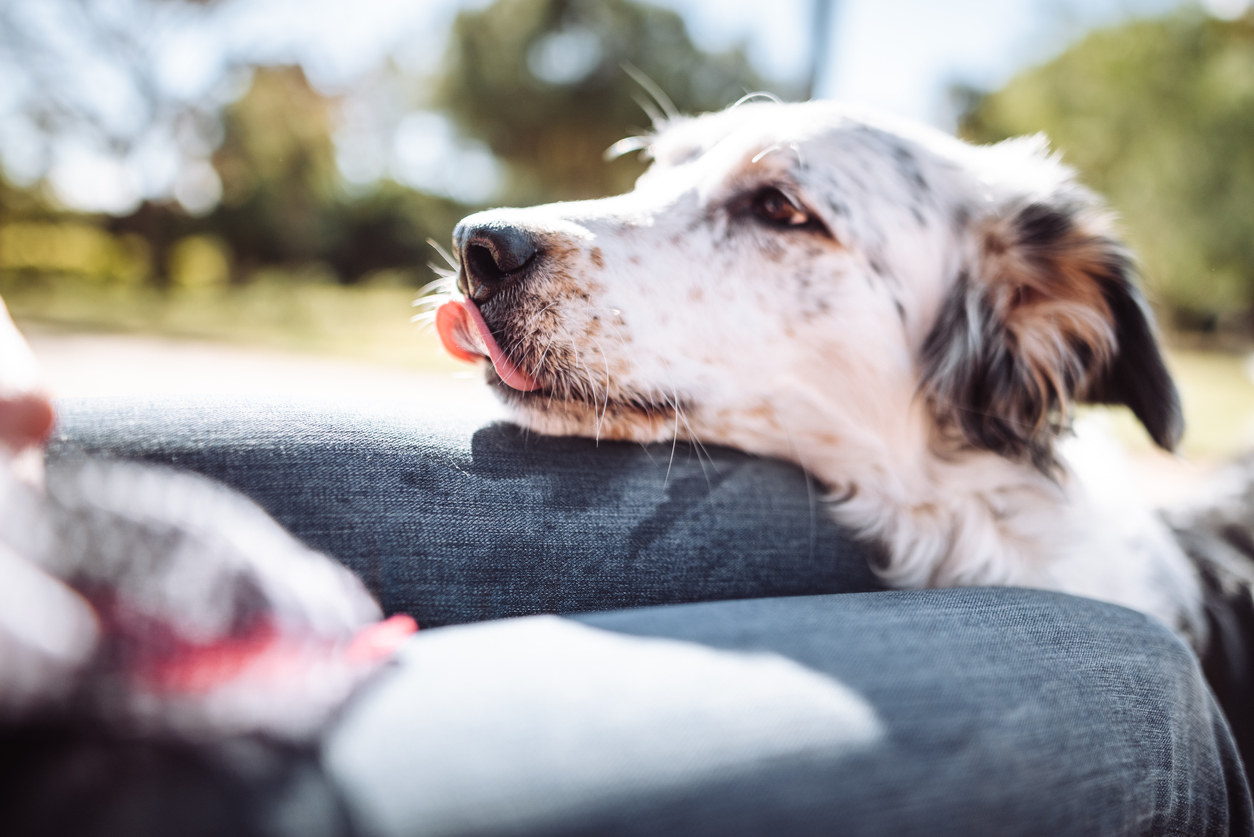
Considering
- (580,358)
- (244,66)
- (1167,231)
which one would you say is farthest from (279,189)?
(1167,231)

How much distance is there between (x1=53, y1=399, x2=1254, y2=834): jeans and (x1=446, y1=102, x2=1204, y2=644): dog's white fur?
0.18 m

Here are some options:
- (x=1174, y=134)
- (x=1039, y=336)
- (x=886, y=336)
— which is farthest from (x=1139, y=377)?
(x=1174, y=134)

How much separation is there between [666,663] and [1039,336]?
3.81ft

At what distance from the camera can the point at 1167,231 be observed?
13117 mm

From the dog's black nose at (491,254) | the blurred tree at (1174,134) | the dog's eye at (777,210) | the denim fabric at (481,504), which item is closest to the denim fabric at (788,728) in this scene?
the denim fabric at (481,504)

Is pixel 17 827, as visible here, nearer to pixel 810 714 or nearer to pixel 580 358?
pixel 810 714

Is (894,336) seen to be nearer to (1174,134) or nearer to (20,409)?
(20,409)

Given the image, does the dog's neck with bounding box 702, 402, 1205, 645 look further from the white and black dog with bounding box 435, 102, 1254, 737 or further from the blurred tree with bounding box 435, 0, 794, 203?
the blurred tree with bounding box 435, 0, 794, 203

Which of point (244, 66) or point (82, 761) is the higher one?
point (244, 66)

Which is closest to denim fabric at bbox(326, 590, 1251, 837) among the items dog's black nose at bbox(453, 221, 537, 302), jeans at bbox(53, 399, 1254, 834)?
jeans at bbox(53, 399, 1254, 834)

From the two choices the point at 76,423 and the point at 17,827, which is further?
the point at 76,423

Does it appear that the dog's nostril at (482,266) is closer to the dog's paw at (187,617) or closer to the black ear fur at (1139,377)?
the dog's paw at (187,617)

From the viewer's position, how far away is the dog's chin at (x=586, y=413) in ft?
4.23

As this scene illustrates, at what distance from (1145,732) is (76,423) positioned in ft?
4.37
